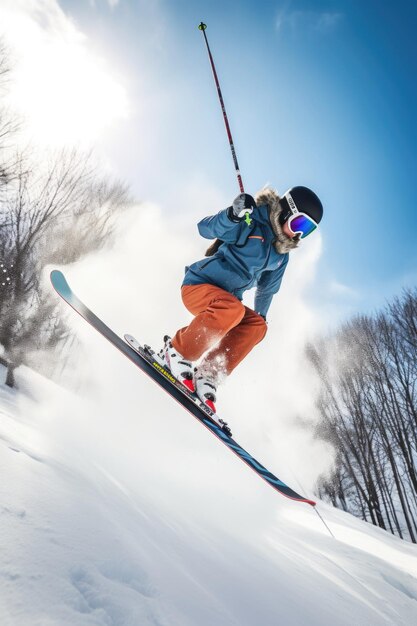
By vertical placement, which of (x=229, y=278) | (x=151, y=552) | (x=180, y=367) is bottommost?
(x=151, y=552)

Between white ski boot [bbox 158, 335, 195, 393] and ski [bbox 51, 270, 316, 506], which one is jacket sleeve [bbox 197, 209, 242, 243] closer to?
white ski boot [bbox 158, 335, 195, 393]

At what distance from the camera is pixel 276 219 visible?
3.19m

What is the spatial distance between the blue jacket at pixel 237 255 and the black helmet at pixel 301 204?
0.20 m

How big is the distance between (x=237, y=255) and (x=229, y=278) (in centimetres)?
24

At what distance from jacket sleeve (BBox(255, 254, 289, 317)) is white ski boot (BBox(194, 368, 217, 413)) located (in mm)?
1115

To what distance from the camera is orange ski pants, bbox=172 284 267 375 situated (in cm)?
295

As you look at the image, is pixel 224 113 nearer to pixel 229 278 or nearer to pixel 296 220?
pixel 296 220

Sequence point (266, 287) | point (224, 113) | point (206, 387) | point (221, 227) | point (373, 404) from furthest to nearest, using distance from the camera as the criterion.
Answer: point (373, 404) < point (224, 113) < point (266, 287) < point (206, 387) < point (221, 227)

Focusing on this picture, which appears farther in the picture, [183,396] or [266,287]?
[266,287]

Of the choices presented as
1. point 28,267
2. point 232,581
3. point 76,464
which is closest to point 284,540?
point 232,581

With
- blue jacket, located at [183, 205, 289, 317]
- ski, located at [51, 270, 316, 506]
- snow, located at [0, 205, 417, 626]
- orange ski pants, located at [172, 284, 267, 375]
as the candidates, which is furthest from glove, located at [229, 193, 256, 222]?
snow, located at [0, 205, 417, 626]

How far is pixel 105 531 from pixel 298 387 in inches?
610

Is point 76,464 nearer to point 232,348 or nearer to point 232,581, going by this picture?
point 232,581

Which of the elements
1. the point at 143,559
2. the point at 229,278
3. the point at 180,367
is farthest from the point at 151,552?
the point at 229,278
